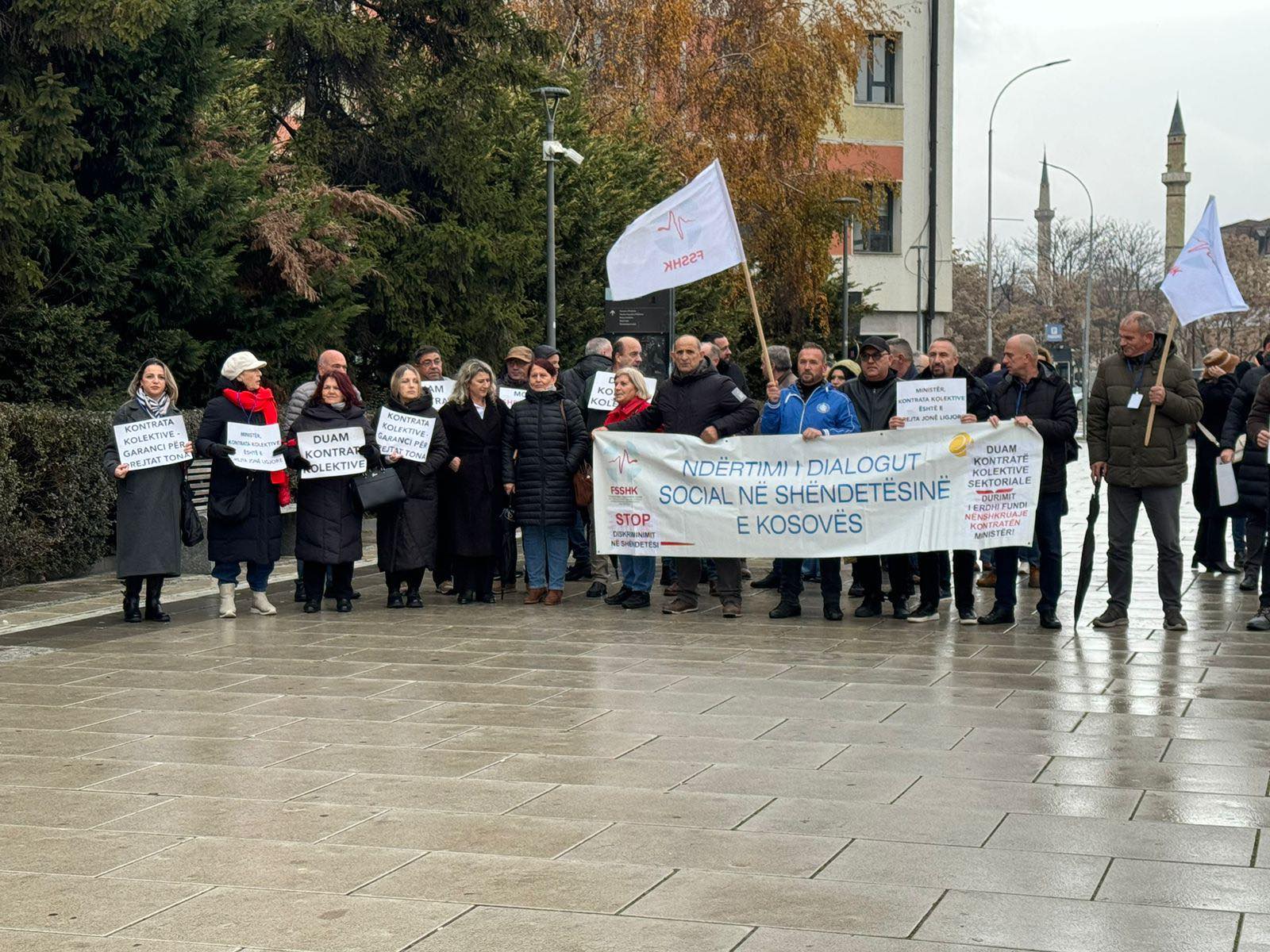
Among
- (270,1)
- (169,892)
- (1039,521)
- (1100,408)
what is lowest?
(169,892)

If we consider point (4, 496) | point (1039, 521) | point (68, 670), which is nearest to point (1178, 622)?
point (1039, 521)

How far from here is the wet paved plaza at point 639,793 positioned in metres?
5.30

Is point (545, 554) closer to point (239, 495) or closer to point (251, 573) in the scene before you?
point (251, 573)

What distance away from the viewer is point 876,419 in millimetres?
12773

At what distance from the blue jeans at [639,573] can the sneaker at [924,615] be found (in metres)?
2.07

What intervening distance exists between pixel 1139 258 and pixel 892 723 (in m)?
89.1

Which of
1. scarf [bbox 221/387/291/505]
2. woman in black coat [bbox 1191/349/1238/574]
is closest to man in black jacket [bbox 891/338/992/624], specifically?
woman in black coat [bbox 1191/349/1238/574]

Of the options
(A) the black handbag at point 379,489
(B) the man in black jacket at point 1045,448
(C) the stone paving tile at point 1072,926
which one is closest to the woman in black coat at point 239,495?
(A) the black handbag at point 379,489

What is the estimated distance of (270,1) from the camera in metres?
18.4

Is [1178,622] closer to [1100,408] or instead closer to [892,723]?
[1100,408]

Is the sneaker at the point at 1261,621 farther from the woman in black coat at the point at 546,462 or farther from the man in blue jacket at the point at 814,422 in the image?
the woman in black coat at the point at 546,462

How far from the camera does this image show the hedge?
14180 millimetres

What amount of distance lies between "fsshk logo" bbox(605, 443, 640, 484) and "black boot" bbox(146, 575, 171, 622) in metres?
3.37

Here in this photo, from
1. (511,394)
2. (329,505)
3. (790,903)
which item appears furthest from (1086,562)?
(790,903)
